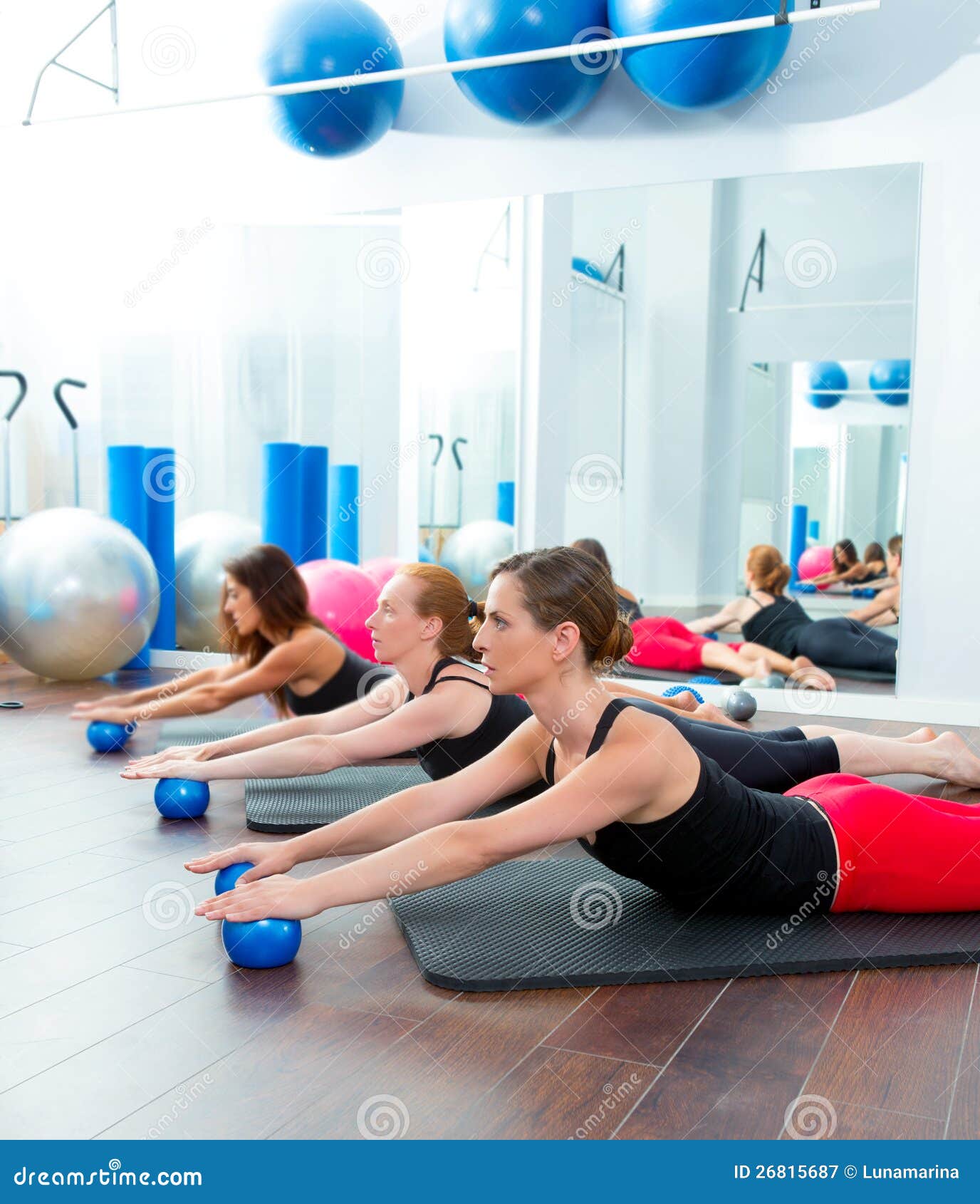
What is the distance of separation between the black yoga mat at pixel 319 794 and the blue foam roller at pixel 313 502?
6.42 feet

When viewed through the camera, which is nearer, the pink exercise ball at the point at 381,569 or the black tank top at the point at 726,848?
the black tank top at the point at 726,848

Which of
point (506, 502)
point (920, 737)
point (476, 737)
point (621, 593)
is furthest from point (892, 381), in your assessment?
point (476, 737)

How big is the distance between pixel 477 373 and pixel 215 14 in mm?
2026

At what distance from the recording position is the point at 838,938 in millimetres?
1983

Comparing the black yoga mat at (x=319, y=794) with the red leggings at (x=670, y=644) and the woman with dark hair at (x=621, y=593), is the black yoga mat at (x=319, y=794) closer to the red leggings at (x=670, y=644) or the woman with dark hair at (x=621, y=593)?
the woman with dark hair at (x=621, y=593)

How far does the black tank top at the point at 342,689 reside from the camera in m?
3.35

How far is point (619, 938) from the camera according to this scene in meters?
1.96

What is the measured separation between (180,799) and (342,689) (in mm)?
716

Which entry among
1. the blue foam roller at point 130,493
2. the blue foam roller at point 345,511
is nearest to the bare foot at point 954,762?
the blue foam roller at point 345,511

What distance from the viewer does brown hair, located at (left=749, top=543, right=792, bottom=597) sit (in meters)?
4.55

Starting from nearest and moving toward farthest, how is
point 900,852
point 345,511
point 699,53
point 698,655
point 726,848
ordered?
1. point 726,848
2. point 900,852
3. point 699,53
4. point 698,655
5. point 345,511

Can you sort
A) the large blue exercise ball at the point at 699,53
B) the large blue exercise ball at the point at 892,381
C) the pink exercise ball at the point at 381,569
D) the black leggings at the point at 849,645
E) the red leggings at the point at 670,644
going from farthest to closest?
the pink exercise ball at the point at 381,569, the red leggings at the point at 670,644, the black leggings at the point at 849,645, the large blue exercise ball at the point at 892,381, the large blue exercise ball at the point at 699,53

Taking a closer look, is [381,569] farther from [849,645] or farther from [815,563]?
[849,645]
